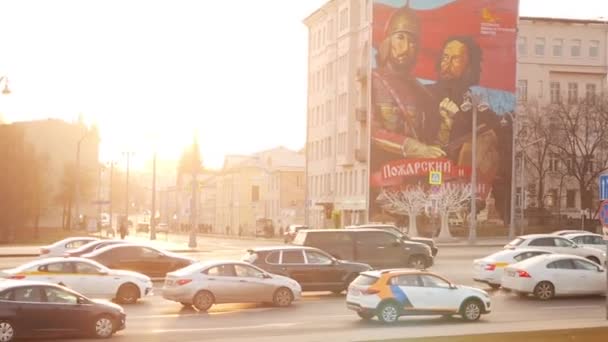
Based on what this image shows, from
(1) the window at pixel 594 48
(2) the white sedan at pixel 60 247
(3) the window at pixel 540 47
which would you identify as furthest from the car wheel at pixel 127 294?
(1) the window at pixel 594 48

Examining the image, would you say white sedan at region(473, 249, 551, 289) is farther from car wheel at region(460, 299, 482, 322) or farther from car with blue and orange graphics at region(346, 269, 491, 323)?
car wheel at region(460, 299, 482, 322)

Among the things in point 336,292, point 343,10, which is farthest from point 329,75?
point 336,292

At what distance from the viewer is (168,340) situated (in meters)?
20.5

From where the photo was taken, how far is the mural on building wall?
87.4m

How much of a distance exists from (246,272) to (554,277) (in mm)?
10124

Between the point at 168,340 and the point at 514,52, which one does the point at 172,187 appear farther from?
the point at 168,340

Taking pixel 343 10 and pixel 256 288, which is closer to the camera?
pixel 256 288

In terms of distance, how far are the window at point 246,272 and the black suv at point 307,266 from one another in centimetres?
257

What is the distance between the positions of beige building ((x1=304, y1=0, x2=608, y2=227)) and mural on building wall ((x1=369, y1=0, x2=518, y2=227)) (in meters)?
5.81

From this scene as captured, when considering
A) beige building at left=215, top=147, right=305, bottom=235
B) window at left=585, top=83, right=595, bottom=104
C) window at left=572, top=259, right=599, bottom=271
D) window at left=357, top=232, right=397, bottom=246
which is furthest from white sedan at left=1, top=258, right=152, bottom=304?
beige building at left=215, top=147, right=305, bottom=235

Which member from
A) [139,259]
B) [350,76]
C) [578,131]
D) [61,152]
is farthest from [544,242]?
[61,152]

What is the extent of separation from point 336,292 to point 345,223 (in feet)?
213

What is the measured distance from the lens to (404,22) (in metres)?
87.9

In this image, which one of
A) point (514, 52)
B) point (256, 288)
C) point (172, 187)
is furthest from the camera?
point (172, 187)
